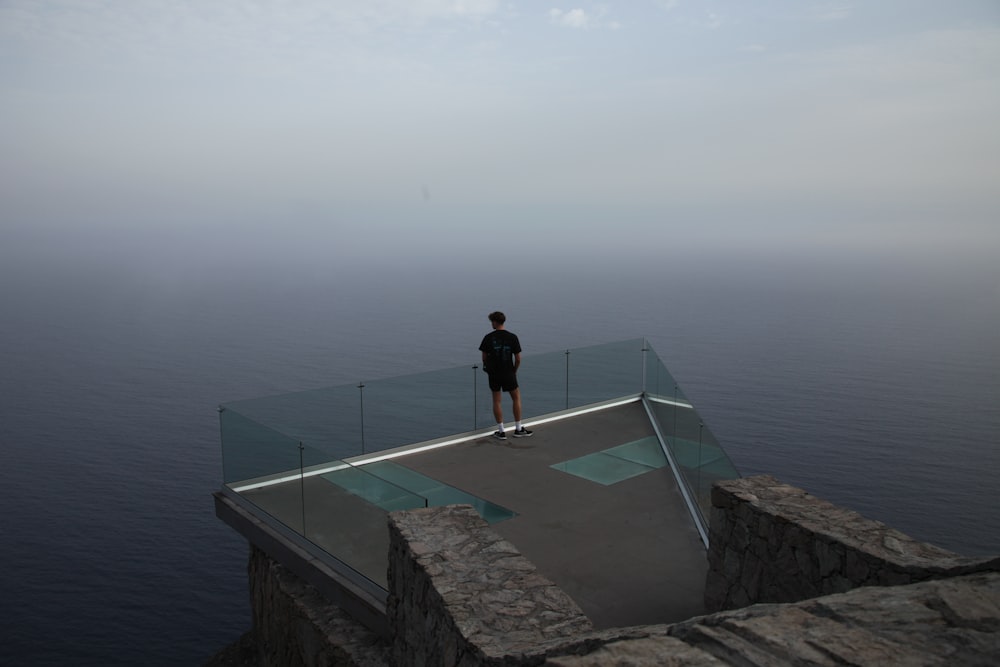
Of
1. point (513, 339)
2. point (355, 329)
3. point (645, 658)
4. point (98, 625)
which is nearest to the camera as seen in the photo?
point (645, 658)

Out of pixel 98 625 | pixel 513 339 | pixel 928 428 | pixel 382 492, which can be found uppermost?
pixel 513 339

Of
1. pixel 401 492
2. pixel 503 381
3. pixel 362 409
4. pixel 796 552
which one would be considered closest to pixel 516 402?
pixel 503 381

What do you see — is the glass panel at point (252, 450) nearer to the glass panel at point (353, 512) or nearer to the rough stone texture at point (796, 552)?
the glass panel at point (353, 512)

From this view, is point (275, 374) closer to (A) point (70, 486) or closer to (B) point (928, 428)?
(A) point (70, 486)

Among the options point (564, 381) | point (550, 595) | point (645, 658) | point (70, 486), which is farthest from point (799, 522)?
point (70, 486)

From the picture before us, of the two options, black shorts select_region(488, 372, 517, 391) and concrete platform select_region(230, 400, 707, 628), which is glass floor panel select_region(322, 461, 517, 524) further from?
black shorts select_region(488, 372, 517, 391)

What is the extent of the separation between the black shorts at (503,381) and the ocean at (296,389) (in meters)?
1.20

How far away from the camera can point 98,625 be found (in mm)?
23656

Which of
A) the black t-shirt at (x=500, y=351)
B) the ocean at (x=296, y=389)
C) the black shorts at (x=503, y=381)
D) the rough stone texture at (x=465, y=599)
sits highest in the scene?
the black t-shirt at (x=500, y=351)

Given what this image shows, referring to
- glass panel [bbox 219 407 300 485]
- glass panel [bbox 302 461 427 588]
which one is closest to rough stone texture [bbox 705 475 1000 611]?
glass panel [bbox 302 461 427 588]

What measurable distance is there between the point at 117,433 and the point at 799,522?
4133 centimetres

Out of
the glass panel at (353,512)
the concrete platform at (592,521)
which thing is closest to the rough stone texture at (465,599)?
the glass panel at (353,512)

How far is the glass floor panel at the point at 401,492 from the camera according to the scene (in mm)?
5748

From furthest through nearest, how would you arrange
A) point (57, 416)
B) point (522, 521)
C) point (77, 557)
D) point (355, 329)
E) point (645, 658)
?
point (355, 329) → point (57, 416) → point (77, 557) → point (522, 521) → point (645, 658)
